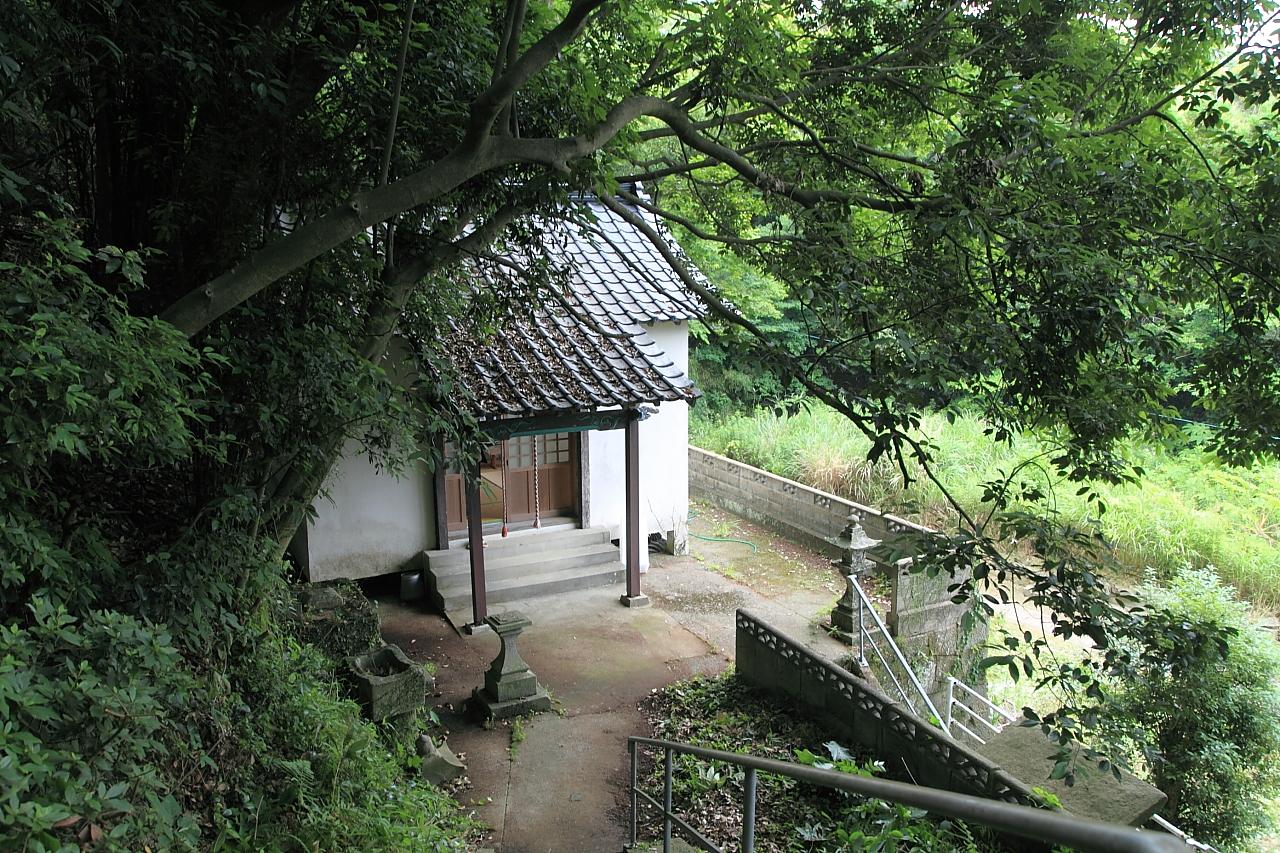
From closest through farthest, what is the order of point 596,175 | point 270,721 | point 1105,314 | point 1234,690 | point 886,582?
point 1105,314, point 596,175, point 270,721, point 1234,690, point 886,582

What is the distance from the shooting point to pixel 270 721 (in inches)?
204

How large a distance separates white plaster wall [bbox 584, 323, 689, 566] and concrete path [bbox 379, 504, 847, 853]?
0.73 m

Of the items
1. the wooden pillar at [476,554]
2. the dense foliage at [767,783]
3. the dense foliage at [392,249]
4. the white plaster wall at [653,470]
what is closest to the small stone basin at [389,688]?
the dense foliage at [392,249]

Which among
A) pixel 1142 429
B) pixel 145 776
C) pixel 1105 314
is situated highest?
pixel 1105 314

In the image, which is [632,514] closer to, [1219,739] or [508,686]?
[508,686]

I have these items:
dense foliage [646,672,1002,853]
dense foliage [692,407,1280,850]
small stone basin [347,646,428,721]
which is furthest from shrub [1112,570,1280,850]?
small stone basin [347,646,428,721]

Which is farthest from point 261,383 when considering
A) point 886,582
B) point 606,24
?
point 886,582

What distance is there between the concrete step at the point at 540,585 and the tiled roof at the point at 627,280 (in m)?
3.53

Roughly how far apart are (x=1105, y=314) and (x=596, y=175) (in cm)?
288

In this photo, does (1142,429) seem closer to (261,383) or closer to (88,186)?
(261,383)

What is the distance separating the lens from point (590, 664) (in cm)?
911

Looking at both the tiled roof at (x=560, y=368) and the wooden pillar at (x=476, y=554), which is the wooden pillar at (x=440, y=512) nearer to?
the wooden pillar at (x=476, y=554)

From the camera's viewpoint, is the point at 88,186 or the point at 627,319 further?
the point at 627,319

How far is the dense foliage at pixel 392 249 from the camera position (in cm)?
362
